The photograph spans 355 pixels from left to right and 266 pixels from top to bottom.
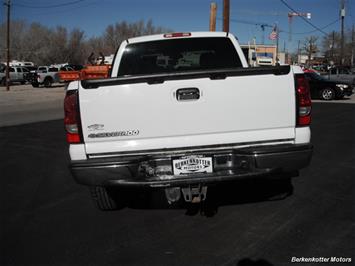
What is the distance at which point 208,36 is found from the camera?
19.1ft

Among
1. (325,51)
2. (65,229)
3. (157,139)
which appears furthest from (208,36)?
(325,51)

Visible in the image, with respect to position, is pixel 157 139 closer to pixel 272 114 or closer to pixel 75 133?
pixel 75 133

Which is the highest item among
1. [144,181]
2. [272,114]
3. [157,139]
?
[272,114]

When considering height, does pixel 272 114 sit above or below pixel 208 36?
below

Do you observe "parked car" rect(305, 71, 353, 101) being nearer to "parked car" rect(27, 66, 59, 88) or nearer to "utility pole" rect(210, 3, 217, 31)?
"utility pole" rect(210, 3, 217, 31)

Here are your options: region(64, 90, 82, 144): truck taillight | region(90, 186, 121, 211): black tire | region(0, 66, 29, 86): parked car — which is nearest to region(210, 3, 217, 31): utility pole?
region(90, 186, 121, 211): black tire

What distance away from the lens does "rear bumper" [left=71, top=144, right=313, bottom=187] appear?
3.77 meters

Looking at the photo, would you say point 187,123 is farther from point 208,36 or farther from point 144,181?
point 208,36

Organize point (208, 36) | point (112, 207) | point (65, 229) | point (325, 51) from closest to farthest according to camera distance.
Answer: point (65, 229) → point (112, 207) → point (208, 36) → point (325, 51)

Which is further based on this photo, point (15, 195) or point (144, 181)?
point (15, 195)

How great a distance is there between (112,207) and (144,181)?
1.14m

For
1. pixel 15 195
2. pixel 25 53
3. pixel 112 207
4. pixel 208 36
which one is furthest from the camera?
pixel 25 53

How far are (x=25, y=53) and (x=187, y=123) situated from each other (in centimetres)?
8446

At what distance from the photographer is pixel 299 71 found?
399cm
